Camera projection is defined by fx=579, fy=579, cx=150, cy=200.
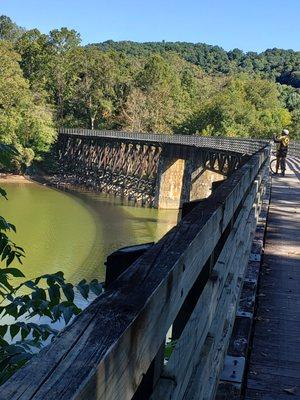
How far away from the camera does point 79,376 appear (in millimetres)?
838

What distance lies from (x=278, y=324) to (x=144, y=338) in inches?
115

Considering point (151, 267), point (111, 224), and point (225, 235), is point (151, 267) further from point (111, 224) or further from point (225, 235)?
point (111, 224)

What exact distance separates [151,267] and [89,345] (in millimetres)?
411

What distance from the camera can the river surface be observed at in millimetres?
21531

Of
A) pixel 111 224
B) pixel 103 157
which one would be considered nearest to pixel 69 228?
pixel 111 224

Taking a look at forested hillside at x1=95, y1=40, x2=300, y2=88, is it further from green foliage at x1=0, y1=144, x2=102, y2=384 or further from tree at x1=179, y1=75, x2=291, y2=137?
green foliage at x1=0, y1=144, x2=102, y2=384

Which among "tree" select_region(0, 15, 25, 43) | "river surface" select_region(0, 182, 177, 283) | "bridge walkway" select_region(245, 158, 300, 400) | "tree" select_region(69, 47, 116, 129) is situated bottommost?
"river surface" select_region(0, 182, 177, 283)

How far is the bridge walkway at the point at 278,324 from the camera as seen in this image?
2951 mm

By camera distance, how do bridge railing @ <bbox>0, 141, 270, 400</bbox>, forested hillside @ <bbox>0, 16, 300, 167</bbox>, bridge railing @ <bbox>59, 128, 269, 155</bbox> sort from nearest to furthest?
bridge railing @ <bbox>0, 141, 270, 400</bbox> < bridge railing @ <bbox>59, 128, 269, 155</bbox> < forested hillside @ <bbox>0, 16, 300, 167</bbox>

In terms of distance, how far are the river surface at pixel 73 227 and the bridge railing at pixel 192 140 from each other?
5198 mm

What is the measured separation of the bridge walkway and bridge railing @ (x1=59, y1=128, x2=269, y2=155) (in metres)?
16.7

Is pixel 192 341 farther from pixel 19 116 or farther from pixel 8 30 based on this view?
pixel 8 30

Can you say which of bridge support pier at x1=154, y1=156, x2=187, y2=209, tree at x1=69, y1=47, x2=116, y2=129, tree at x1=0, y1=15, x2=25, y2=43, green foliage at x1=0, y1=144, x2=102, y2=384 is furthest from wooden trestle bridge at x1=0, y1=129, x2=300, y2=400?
tree at x1=0, y1=15, x2=25, y2=43

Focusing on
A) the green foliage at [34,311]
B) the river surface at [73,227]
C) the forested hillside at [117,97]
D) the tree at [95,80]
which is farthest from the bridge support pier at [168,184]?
the green foliage at [34,311]
